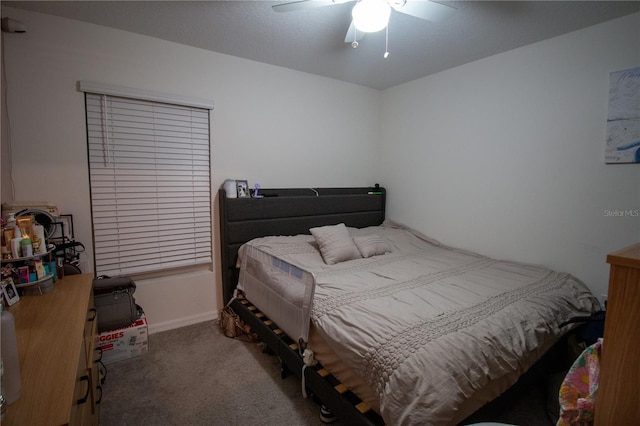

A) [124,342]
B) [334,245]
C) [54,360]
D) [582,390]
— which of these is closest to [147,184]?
[124,342]

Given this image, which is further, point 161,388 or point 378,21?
point 161,388

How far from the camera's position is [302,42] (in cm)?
255

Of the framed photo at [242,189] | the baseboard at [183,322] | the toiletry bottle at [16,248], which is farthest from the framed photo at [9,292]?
the framed photo at [242,189]

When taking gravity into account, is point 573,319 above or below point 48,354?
below

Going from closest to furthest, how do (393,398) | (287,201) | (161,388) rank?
(393,398) < (161,388) < (287,201)

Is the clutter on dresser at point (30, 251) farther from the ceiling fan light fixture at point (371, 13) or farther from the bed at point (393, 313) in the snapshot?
the ceiling fan light fixture at point (371, 13)

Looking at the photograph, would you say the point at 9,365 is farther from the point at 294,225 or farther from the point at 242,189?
the point at 294,225

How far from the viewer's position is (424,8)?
170 centimetres

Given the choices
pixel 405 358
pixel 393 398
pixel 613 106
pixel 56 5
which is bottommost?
pixel 393 398

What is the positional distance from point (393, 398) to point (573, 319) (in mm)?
1374

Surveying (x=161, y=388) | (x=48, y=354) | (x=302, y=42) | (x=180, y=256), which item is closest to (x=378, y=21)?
(x=302, y=42)

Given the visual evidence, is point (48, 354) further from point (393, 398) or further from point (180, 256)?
point (180, 256)

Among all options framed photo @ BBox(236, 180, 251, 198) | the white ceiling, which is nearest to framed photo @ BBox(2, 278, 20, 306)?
framed photo @ BBox(236, 180, 251, 198)

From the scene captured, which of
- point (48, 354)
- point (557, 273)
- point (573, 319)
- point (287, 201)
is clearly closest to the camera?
point (48, 354)
